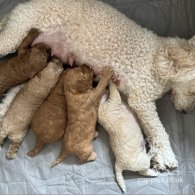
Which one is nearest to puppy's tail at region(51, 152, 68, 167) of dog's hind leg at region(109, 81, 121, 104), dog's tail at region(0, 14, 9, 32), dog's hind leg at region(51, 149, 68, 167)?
dog's hind leg at region(51, 149, 68, 167)

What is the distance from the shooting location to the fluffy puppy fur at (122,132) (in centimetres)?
187

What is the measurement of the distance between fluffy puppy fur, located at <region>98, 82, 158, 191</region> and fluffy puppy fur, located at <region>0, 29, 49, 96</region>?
0.30 m

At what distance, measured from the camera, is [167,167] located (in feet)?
6.44

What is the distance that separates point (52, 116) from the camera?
6.22 ft

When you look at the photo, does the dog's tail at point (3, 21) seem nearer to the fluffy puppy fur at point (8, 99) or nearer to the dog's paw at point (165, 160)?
the fluffy puppy fur at point (8, 99)

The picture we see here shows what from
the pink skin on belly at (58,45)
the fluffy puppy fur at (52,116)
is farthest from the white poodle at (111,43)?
the fluffy puppy fur at (52,116)

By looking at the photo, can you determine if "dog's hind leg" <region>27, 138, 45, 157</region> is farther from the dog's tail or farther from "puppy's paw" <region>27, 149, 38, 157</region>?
the dog's tail

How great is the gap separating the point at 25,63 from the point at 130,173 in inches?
25.3

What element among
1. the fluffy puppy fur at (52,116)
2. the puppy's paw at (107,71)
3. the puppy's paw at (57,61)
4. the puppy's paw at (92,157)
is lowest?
the puppy's paw at (92,157)

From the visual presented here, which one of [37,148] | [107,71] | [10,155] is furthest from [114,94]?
[10,155]

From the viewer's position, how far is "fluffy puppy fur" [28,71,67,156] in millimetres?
1894

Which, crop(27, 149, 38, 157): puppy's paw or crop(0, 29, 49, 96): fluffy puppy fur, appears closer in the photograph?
crop(0, 29, 49, 96): fluffy puppy fur

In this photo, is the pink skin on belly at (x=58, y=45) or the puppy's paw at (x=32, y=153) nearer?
the pink skin on belly at (x=58, y=45)

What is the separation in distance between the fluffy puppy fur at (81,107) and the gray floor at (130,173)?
12 cm
